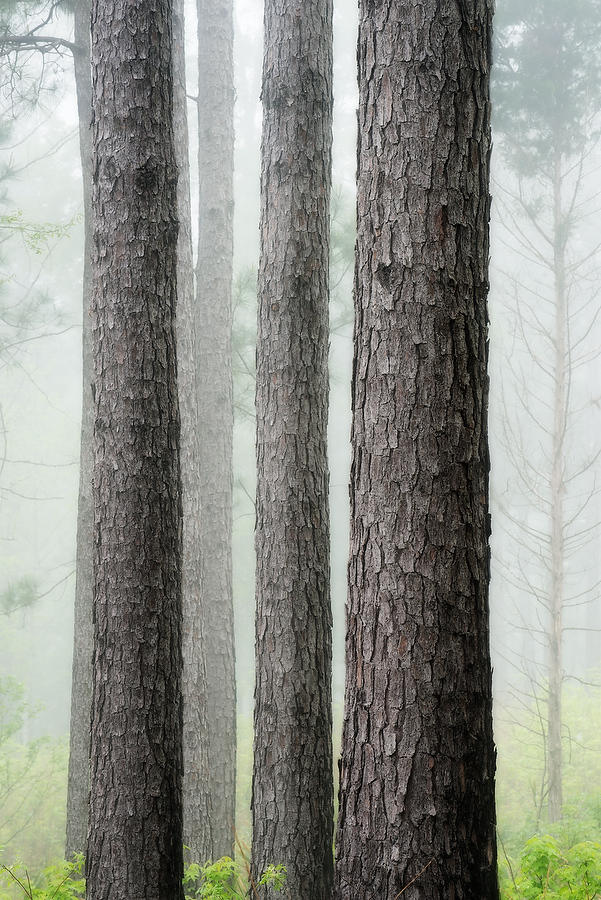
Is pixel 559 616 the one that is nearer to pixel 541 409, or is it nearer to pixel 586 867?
pixel 586 867

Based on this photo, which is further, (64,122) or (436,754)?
(64,122)

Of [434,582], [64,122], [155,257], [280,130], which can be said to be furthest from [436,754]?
[64,122]

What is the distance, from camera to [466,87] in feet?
7.79

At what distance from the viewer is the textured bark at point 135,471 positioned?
292 centimetres

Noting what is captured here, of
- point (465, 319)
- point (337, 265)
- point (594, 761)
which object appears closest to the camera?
point (465, 319)

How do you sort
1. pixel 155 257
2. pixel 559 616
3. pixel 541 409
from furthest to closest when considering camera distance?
pixel 541 409 → pixel 559 616 → pixel 155 257

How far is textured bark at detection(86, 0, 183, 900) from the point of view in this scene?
292 cm

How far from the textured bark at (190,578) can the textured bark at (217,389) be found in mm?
801

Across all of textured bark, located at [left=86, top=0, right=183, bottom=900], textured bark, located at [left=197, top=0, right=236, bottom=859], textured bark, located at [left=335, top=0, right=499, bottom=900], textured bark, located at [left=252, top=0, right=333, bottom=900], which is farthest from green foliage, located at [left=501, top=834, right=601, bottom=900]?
textured bark, located at [left=197, top=0, right=236, bottom=859]

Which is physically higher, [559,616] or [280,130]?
[280,130]

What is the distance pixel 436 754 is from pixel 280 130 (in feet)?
10.7

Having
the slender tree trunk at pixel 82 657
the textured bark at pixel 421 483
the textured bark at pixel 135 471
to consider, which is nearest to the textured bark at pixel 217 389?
the slender tree trunk at pixel 82 657

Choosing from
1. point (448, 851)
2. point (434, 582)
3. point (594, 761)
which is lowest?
point (594, 761)

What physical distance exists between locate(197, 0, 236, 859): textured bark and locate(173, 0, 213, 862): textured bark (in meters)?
0.80
